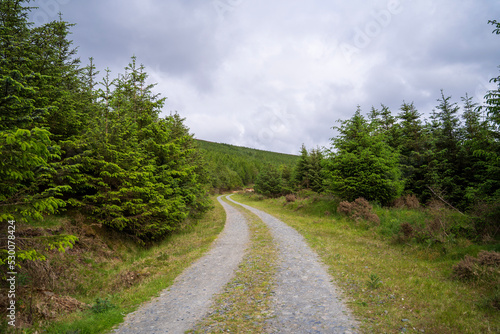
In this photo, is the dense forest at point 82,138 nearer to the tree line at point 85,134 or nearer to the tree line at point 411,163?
the tree line at point 85,134

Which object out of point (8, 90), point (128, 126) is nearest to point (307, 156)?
point (128, 126)

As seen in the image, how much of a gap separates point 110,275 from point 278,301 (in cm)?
786

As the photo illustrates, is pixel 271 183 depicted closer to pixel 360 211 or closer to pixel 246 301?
pixel 360 211

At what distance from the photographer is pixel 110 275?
394 inches

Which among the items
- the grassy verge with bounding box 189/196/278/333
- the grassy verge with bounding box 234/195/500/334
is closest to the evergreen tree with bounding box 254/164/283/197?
the grassy verge with bounding box 234/195/500/334

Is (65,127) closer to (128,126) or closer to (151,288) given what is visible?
(128,126)

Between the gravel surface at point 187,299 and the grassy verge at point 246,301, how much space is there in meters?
0.34

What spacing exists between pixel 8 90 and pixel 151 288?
7271mm

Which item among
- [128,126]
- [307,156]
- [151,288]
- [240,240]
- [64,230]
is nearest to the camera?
[151,288]

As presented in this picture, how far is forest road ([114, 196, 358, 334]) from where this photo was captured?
5.15 m

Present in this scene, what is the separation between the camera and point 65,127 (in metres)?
11.5

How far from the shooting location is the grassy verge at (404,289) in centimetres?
494

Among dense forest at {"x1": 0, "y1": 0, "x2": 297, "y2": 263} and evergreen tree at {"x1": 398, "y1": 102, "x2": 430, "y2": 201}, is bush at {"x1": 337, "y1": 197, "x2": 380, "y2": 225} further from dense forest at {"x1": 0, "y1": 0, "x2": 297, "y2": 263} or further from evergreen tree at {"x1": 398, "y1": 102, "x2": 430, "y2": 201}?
dense forest at {"x1": 0, "y1": 0, "x2": 297, "y2": 263}

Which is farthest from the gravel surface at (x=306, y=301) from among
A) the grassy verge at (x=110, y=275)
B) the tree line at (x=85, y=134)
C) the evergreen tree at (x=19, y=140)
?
the tree line at (x=85, y=134)
